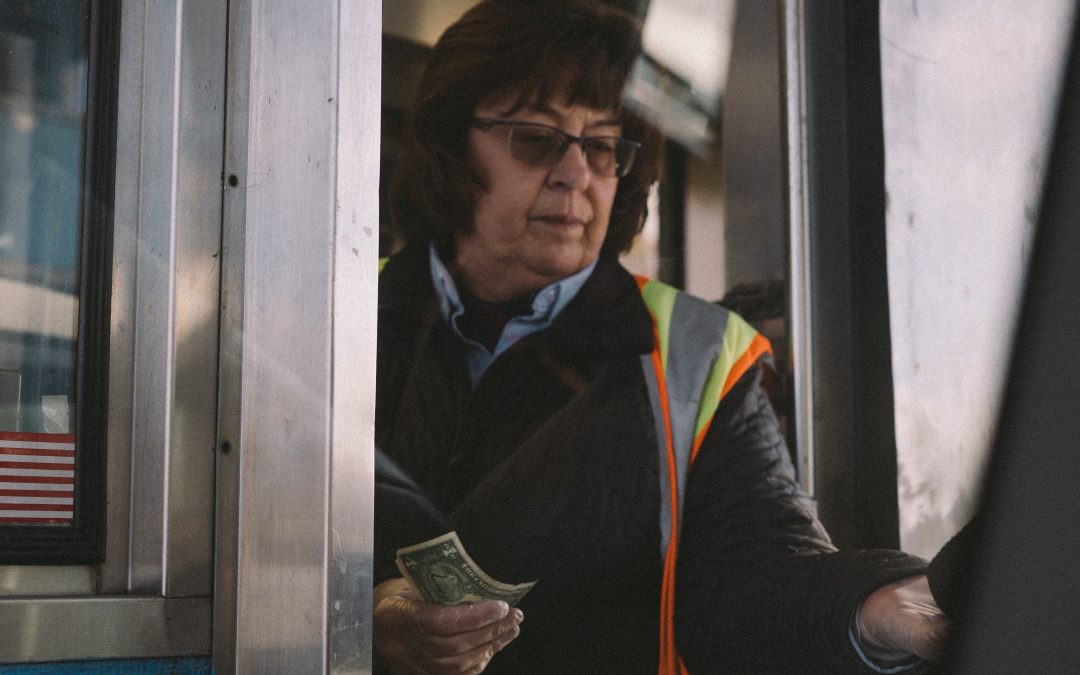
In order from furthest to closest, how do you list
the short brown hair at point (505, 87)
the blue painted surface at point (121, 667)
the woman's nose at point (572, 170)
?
the woman's nose at point (572, 170) < the short brown hair at point (505, 87) < the blue painted surface at point (121, 667)

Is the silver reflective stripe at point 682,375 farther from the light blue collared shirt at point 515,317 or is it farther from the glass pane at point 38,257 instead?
the glass pane at point 38,257

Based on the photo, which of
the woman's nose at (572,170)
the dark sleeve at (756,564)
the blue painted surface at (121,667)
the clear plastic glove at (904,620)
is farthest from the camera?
the woman's nose at (572,170)

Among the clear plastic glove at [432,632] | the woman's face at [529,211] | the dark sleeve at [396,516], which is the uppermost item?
the woman's face at [529,211]

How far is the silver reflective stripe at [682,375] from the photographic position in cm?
166

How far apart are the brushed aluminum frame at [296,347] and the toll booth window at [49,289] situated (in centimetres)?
15

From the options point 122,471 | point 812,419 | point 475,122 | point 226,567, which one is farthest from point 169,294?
point 812,419

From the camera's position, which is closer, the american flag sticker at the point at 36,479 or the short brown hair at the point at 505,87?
the american flag sticker at the point at 36,479

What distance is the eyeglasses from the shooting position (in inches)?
67.3

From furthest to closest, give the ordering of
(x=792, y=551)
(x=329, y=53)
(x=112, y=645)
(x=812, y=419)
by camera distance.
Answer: (x=812, y=419), (x=792, y=551), (x=329, y=53), (x=112, y=645)

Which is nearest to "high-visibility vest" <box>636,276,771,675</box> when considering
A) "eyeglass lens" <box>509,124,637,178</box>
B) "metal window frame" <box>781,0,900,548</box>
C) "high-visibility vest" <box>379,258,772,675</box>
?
"high-visibility vest" <box>379,258,772,675</box>

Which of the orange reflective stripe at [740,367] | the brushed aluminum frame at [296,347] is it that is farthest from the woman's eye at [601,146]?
the brushed aluminum frame at [296,347]

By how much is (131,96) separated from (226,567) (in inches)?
21.9

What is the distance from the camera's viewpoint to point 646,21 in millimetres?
1853

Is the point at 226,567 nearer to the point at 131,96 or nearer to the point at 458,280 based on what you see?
the point at 131,96
